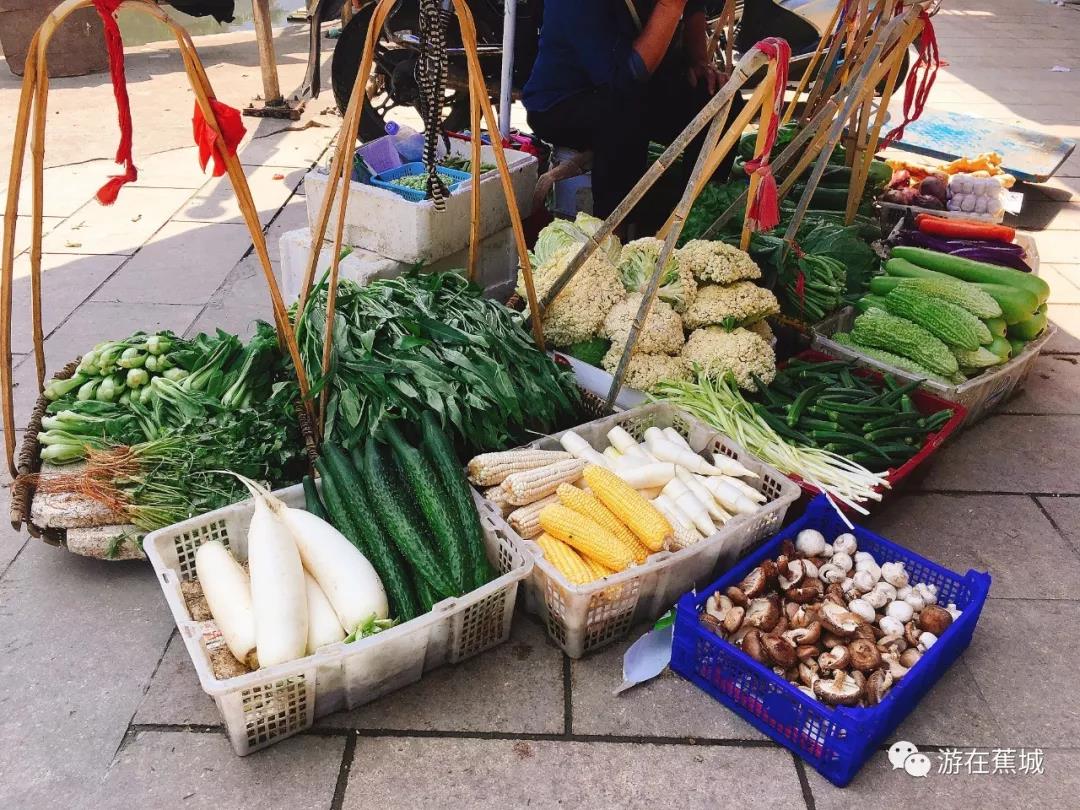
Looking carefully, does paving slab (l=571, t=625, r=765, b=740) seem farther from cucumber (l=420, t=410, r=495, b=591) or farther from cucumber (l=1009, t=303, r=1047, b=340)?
cucumber (l=1009, t=303, r=1047, b=340)

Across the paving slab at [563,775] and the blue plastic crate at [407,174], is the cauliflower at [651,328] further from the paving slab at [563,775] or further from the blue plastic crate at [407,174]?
the paving slab at [563,775]

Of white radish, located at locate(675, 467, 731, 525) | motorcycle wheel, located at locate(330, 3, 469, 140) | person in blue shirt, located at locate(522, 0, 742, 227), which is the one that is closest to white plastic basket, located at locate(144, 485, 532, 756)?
white radish, located at locate(675, 467, 731, 525)

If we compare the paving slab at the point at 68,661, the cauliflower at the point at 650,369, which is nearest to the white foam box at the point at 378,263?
the cauliflower at the point at 650,369

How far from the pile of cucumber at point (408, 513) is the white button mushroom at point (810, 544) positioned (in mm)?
1030

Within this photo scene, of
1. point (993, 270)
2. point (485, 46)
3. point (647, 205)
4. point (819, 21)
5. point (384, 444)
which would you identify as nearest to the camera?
point (384, 444)

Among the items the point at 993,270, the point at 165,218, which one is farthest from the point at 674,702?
the point at 165,218

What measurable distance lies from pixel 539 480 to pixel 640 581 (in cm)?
48

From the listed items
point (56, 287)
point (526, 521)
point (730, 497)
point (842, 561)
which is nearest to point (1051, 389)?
point (842, 561)

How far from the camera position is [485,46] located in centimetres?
652

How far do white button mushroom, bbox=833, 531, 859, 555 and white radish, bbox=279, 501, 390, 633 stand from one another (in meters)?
1.47

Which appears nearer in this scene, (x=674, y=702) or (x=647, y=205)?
(x=674, y=702)

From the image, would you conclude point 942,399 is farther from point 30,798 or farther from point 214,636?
point 30,798

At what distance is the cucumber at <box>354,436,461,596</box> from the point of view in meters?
2.33

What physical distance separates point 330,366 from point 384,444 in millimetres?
360
